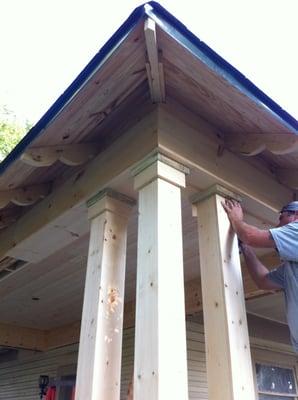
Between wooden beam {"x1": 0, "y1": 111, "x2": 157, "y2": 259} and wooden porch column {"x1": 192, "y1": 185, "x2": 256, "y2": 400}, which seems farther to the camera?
wooden beam {"x1": 0, "y1": 111, "x2": 157, "y2": 259}

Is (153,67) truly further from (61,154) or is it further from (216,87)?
(61,154)

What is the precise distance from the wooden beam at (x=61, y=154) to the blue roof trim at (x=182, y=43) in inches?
4.3

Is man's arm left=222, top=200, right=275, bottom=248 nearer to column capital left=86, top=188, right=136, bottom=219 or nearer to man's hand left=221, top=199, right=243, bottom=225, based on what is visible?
man's hand left=221, top=199, right=243, bottom=225

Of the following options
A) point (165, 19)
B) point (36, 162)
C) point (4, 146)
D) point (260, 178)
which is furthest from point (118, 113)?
point (4, 146)

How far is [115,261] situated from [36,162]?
736 mm

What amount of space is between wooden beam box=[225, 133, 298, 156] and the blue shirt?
43cm

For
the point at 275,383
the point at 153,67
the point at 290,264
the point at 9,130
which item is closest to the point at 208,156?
the point at 153,67

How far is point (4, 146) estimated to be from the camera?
509 inches

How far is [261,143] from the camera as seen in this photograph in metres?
2.07

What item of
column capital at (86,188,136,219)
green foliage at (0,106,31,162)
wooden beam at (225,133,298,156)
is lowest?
column capital at (86,188,136,219)

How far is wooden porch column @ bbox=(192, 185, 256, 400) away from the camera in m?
1.56

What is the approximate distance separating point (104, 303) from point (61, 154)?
3.00ft

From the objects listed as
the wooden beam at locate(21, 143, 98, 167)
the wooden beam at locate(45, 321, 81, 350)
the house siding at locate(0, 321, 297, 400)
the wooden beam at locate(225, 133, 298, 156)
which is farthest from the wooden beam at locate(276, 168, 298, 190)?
the wooden beam at locate(45, 321, 81, 350)

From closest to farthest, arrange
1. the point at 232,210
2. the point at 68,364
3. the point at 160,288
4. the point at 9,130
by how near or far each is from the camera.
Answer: the point at 160,288
the point at 232,210
the point at 68,364
the point at 9,130
